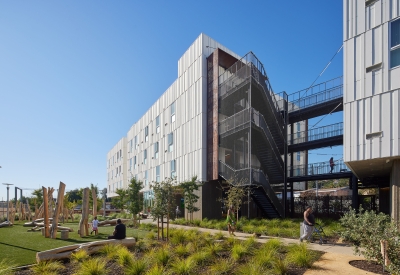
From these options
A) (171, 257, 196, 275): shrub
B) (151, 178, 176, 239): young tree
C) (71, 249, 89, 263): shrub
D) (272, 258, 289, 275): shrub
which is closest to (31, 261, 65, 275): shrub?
(71, 249, 89, 263): shrub

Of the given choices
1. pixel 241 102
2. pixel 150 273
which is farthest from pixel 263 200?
pixel 150 273

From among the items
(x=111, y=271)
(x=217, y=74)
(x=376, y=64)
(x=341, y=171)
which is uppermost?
→ (x=217, y=74)

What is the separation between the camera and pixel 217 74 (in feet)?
83.7

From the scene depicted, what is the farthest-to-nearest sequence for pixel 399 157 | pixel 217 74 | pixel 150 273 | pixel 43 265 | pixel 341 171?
pixel 217 74
pixel 341 171
pixel 399 157
pixel 43 265
pixel 150 273

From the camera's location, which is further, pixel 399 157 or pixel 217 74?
pixel 217 74

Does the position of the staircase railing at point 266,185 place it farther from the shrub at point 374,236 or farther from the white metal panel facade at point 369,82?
the shrub at point 374,236

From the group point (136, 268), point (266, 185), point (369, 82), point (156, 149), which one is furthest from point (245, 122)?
point (156, 149)

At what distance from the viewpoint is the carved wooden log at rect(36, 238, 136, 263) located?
33.6 ft

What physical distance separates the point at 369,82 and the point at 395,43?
5.68ft

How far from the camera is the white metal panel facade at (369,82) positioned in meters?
12.3

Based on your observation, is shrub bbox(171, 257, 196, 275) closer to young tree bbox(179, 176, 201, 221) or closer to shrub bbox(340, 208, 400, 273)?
shrub bbox(340, 208, 400, 273)

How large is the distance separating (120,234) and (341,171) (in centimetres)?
1736

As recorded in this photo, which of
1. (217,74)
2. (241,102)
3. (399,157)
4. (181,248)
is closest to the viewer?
(181,248)

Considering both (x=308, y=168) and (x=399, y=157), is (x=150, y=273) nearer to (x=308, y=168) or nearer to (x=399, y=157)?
(x=399, y=157)
